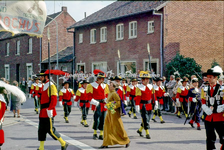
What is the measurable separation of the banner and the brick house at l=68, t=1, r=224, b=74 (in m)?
16.3

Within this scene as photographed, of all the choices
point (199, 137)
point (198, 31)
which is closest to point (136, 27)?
point (198, 31)

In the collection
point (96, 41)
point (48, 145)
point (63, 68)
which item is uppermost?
point (96, 41)

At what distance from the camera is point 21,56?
131 feet

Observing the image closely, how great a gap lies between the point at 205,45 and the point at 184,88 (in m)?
12.6

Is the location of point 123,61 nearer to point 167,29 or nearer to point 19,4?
point 167,29

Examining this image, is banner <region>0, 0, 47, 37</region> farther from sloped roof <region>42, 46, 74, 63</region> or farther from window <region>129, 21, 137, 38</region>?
sloped roof <region>42, 46, 74, 63</region>

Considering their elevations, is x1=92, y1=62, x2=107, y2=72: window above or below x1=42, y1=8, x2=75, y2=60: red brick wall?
below

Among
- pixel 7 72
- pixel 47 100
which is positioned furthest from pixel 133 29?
pixel 7 72

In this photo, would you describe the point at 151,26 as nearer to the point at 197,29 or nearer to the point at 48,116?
the point at 197,29

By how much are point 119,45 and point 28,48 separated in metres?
16.9

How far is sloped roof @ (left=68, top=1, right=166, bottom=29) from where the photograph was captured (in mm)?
23108

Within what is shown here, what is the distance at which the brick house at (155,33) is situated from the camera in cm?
2228

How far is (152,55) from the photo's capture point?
22.8 metres

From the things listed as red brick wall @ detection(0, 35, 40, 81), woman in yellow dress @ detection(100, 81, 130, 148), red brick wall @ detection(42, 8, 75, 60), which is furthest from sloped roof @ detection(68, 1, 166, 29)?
woman in yellow dress @ detection(100, 81, 130, 148)
